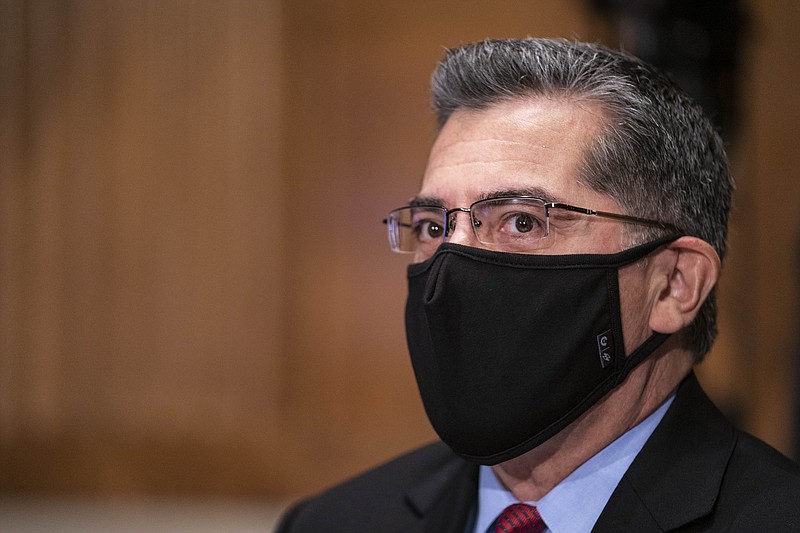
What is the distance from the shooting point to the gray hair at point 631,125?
4.82 feet

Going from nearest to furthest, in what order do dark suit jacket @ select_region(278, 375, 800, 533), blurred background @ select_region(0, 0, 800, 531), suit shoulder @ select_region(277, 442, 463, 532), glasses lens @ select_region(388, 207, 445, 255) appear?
dark suit jacket @ select_region(278, 375, 800, 533), glasses lens @ select_region(388, 207, 445, 255), suit shoulder @ select_region(277, 442, 463, 532), blurred background @ select_region(0, 0, 800, 531)

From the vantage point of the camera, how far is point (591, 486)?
4.69 ft

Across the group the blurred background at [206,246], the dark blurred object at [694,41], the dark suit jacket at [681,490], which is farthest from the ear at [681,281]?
the blurred background at [206,246]

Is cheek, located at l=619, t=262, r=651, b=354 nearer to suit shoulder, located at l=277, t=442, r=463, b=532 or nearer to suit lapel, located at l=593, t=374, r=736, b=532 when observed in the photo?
suit lapel, located at l=593, t=374, r=736, b=532

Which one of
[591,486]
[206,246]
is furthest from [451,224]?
[206,246]

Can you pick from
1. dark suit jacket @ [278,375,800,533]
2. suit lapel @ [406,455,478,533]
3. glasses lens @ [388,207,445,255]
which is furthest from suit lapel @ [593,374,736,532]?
glasses lens @ [388,207,445,255]

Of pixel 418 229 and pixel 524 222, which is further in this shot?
pixel 418 229

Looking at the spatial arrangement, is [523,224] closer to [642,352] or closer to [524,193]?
[524,193]

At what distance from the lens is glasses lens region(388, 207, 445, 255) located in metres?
1.59

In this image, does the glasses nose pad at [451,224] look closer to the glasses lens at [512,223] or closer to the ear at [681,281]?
the glasses lens at [512,223]

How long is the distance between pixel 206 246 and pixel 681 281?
2609 millimetres

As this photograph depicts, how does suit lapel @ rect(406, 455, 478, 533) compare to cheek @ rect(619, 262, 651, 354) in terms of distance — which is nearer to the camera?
cheek @ rect(619, 262, 651, 354)

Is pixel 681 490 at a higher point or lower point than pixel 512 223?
lower

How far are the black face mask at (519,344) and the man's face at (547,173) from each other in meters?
0.04
